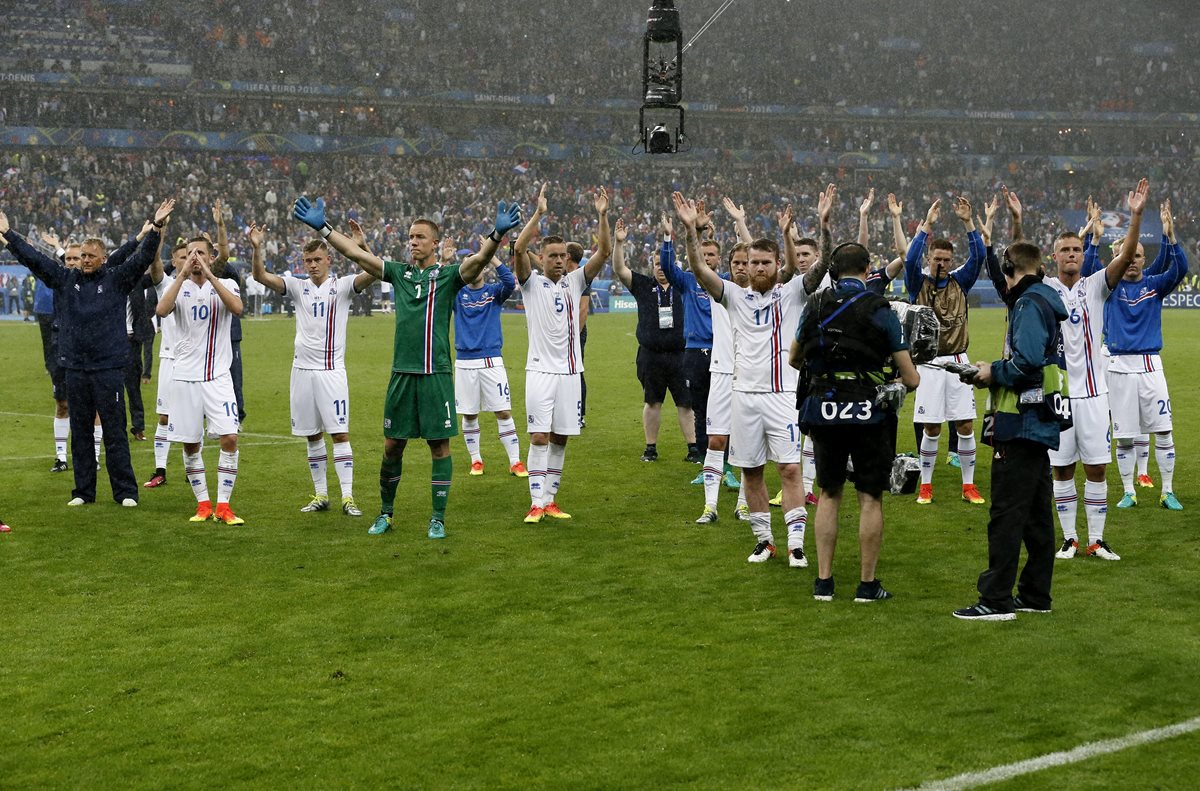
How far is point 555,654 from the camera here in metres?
7.29

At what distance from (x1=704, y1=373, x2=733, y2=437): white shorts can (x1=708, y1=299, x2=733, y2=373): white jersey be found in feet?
0.26

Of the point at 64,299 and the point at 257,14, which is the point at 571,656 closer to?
the point at 64,299

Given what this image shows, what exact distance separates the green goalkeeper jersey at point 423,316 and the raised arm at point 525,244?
622 mm

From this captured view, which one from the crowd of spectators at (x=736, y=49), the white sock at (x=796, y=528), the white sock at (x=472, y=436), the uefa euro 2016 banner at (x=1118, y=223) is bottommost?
the white sock at (x=796, y=528)

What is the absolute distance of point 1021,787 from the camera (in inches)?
206

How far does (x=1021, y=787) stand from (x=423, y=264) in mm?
6711

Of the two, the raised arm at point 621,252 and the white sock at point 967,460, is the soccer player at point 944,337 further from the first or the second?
the raised arm at point 621,252

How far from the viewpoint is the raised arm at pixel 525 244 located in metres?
10.4

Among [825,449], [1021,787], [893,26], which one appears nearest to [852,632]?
[825,449]

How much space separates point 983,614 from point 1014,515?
62 cm

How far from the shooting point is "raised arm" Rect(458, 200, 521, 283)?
982 centimetres

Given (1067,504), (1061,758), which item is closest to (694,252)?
(1067,504)

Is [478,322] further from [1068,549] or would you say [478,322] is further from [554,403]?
[1068,549]

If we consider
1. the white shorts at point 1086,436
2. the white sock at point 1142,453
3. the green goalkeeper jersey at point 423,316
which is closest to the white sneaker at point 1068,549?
the white shorts at point 1086,436
